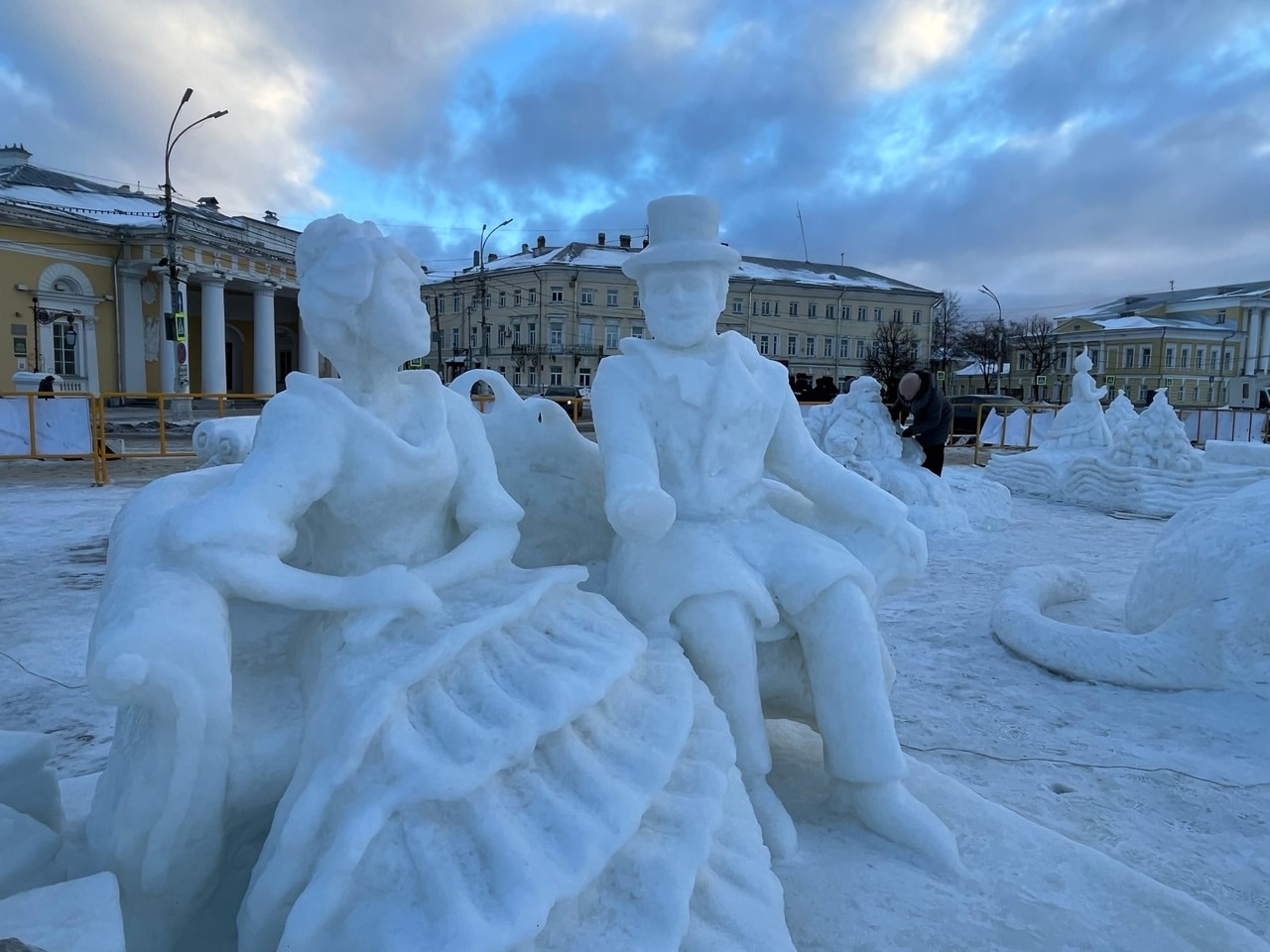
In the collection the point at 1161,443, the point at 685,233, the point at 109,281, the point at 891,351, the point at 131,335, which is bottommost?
the point at 1161,443

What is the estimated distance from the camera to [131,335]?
21547mm

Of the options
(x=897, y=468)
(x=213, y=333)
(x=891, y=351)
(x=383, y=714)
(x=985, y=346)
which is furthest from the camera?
(x=985, y=346)

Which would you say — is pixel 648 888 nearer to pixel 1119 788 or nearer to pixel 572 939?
pixel 572 939

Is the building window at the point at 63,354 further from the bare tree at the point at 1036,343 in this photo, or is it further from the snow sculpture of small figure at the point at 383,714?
the bare tree at the point at 1036,343

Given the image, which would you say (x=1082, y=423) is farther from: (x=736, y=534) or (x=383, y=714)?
(x=383, y=714)

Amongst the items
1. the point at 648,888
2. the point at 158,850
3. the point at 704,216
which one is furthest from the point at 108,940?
the point at 704,216

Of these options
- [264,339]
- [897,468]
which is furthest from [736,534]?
[264,339]

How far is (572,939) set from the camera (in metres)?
1.28

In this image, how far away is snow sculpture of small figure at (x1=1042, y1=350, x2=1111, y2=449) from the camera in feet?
35.7

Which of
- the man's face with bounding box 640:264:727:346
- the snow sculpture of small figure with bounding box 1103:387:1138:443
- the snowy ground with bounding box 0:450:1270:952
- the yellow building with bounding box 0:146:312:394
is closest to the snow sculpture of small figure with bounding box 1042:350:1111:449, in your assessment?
the snow sculpture of small figure with bounding box 1103:387:1138:443

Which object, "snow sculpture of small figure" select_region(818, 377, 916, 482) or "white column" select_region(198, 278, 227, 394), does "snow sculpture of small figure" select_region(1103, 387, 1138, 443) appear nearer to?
"snow sculpture of small figure" select_region(818, 377, 916, 482)

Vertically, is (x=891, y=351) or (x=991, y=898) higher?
(x=891, y=351)

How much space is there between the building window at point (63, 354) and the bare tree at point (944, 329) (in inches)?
1433

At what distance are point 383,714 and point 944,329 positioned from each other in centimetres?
4624
